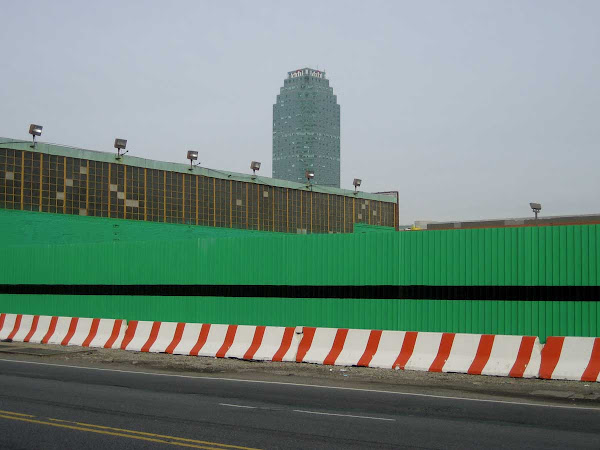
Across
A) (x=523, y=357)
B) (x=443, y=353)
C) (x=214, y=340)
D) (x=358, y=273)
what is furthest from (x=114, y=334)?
(x=523, y=357)

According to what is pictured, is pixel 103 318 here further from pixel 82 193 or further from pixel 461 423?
pixel 82 193

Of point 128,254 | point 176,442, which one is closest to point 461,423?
point 176,442

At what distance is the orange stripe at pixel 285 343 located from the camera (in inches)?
792

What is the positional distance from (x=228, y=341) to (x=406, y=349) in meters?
5.74

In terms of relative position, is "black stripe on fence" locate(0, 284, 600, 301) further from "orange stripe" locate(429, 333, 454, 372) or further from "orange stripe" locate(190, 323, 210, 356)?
"orange stripe" locate(190, 323, 210, 356)

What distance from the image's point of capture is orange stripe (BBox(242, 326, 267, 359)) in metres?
20.6

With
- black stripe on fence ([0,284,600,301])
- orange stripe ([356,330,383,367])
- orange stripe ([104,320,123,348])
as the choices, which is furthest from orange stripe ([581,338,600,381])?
orange stripe ([104,320,123,348])

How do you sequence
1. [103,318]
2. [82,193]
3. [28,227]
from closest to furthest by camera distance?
1. [103,318]
2. [28,227]
3. [82,193]

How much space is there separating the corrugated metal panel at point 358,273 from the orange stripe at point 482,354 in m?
1.50

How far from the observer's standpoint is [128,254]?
26688 millimetres

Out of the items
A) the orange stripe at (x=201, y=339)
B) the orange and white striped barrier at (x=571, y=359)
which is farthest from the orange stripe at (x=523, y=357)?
the orange stripe at (x=201, y=339)

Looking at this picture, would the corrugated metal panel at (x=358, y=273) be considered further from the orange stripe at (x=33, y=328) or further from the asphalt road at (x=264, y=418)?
the asphalt road at (x=264, y=418)

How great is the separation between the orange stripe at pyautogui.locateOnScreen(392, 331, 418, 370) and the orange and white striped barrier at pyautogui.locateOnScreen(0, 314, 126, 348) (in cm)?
1037

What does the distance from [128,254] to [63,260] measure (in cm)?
369
